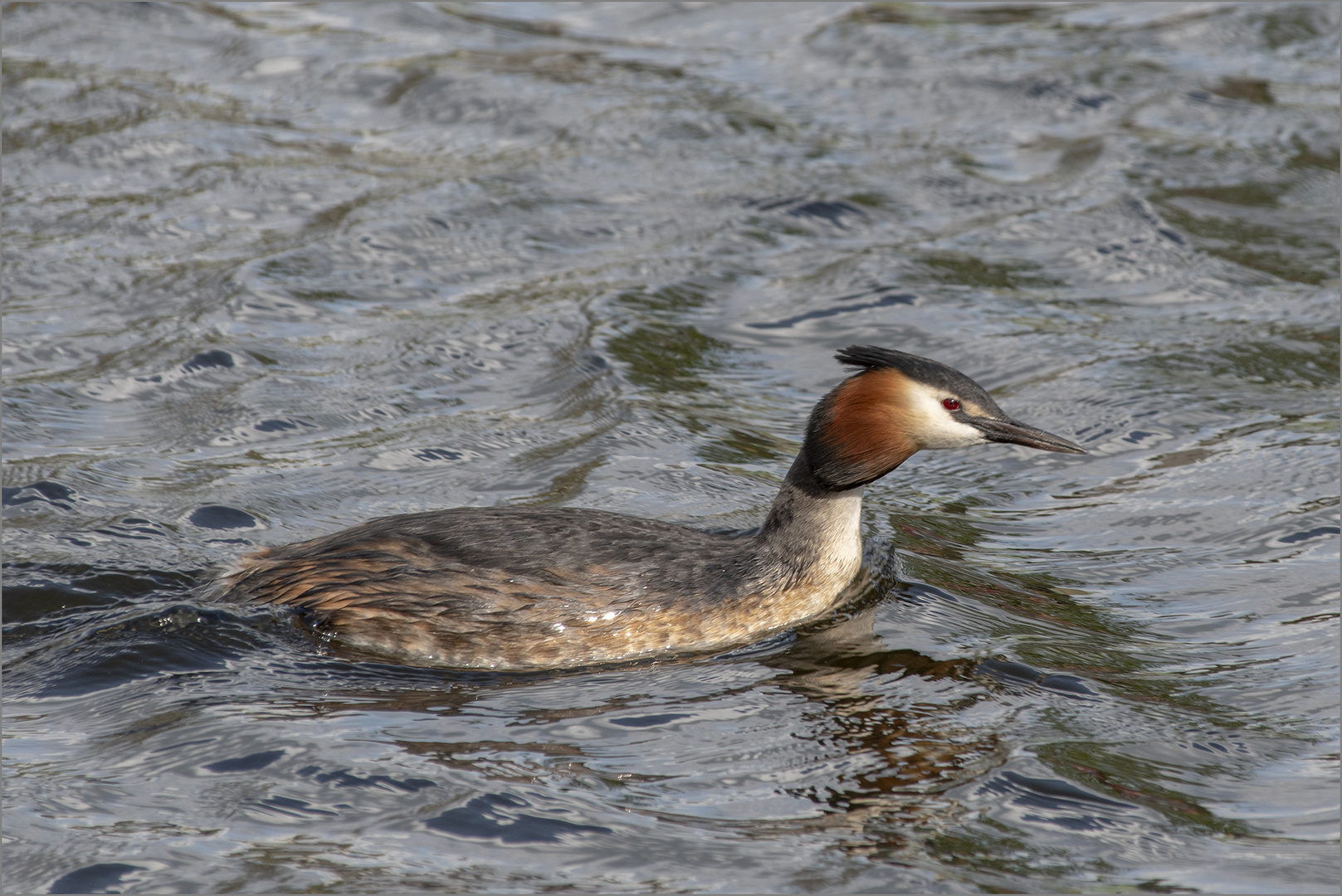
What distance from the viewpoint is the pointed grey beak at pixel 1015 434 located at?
6883mm

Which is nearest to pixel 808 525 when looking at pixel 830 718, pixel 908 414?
pixel 908 414

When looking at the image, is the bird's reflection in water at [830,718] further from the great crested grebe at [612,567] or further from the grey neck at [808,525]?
the grey neck at [808,525]

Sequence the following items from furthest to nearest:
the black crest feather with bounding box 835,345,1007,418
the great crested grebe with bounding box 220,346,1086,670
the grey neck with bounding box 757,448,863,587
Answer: the grey neck with bounding box 757,448,863,587 → the black crest feather with bounding box 835,345,1007,418 → the great crested grebe with bounding box 220,346,1086,670

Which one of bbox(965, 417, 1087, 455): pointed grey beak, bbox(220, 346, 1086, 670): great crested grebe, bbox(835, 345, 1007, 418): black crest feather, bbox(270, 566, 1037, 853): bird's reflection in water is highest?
bbox(835, 345, 1007, 418): black crest feather

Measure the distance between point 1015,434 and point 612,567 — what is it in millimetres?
1841

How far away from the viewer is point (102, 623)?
6859 millimetres

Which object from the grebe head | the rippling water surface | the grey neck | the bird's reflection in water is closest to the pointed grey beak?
the grebe head

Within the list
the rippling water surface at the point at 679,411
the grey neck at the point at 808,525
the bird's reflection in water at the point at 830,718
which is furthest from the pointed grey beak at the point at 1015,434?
the bird's reflection in water at the point at 830,718

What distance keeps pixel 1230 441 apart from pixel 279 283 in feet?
20.7

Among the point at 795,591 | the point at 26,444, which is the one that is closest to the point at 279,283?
the point at 26,444

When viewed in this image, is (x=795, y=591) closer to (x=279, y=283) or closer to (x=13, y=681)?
(x=13, y=681)

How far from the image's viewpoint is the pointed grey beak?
6.88 metres

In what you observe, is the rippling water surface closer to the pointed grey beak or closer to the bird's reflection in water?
the bird's reflection in water

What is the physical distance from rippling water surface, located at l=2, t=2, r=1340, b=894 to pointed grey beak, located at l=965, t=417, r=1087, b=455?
834 mm
